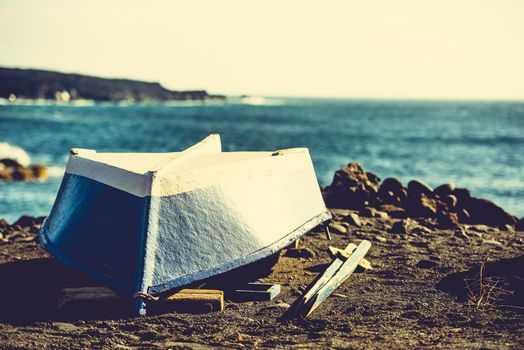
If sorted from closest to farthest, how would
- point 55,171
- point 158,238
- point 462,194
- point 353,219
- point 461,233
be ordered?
point 158,238 → point 461,233 → point 353,219 → point 462,194 → point 55,171

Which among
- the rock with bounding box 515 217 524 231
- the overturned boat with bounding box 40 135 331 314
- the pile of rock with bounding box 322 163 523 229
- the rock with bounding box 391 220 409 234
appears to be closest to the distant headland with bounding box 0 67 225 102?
the pile of rock with bounding box 322 163 523 229

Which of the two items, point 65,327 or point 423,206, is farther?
point 423,206

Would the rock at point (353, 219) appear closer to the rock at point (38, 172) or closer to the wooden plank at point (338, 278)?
the wooden plank at point (338, 278)

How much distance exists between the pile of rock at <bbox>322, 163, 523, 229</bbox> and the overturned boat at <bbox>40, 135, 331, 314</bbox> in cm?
400

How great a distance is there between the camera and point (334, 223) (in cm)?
982

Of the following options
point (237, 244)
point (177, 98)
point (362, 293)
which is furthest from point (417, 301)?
point (177, 98)

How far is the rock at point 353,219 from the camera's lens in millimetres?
9945

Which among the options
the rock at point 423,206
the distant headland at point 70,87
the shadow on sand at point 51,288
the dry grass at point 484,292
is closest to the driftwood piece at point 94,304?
the shadow on sand at point 51,288

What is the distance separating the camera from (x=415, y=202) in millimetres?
11148

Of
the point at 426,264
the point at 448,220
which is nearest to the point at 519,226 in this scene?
the point at 448,220

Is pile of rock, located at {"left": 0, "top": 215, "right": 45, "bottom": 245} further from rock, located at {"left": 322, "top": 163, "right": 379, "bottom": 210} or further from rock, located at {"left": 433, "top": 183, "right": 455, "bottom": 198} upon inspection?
rock, located at {"left": 433, "top": 183, "right": 455, "bottom": 198}

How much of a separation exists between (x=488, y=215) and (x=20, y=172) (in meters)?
15.8

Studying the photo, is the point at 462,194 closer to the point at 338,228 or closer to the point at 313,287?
the point at 338,228

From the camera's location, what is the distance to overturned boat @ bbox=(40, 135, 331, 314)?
6.00 meters
